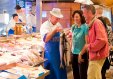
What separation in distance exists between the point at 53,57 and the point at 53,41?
13.6 inches

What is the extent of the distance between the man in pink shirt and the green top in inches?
41.4

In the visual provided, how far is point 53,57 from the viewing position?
553 centimetres

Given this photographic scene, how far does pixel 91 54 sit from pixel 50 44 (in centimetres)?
105

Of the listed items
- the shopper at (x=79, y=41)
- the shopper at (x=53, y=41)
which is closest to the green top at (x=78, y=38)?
the shopper at (x=79, y=41)

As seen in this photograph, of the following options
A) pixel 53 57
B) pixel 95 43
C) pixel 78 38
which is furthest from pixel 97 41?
pixel 78 38

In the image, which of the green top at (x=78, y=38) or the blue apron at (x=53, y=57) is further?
the green top at (x=78, y=38)

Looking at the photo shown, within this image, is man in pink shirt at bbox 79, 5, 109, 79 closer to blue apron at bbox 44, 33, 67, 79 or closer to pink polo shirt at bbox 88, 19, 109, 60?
pink polo shirt at bbox 88, 19, 109, 60

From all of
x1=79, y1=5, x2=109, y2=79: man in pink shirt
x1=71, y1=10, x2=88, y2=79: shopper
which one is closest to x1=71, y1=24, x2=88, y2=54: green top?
x1=71, y1=10, x2=88, y2=79: shopper

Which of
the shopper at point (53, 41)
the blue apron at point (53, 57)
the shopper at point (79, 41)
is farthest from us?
the shopper at point (79, 41)

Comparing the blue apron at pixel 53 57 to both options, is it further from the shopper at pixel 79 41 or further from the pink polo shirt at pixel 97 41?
the pink polo shirt at pixel 97 41

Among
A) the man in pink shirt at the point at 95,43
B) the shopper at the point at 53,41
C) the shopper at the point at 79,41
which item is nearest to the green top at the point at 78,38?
the shopper at the point at 79,41

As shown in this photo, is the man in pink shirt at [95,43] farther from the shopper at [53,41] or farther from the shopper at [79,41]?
the shopper at [79,41]

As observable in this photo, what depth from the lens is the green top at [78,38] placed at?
5898 mm

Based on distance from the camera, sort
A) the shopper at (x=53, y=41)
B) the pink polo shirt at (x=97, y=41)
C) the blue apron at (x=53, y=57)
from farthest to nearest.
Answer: the blue apron at (x=53, y=57)
the shopper at (x=53, y=41)
the pink polo shirt at (x=97, y=41)
